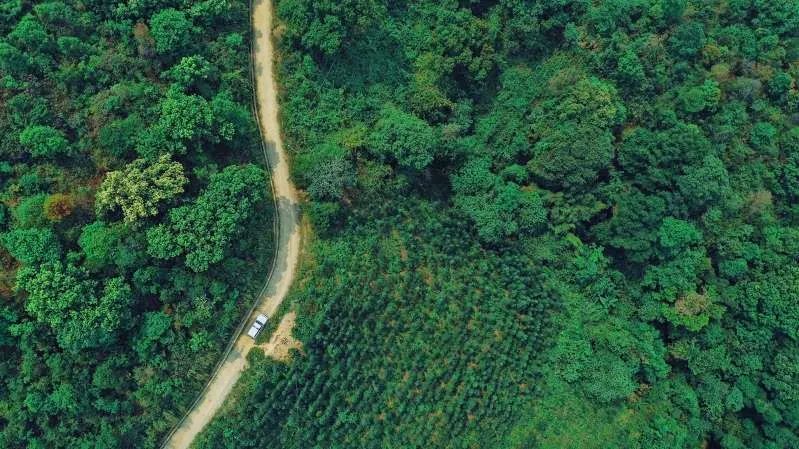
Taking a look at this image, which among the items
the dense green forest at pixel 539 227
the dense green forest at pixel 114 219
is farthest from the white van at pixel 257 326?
the dense green forest at pixel 539 227

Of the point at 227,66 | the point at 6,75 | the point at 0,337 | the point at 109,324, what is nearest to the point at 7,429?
the point at 0,337

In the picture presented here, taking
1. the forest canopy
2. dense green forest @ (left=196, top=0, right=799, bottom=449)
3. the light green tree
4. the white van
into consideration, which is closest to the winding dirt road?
the white van

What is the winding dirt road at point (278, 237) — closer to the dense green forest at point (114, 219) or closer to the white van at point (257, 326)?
the white van at point (257, 326)

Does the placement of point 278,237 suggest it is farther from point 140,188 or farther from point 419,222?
point 419,222

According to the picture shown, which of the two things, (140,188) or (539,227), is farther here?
(539,227)

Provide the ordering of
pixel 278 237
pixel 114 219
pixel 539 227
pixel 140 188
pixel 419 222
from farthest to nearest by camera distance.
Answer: pixel 539 227, pixel 419 222, pixel 278 237, pixel 114 219, pixel 140 188

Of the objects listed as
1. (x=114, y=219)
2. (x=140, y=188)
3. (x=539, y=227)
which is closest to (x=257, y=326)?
(x=114, y=219)

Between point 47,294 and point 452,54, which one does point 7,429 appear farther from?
point 452,54

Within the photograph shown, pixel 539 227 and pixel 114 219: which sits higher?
pixel 114 219
